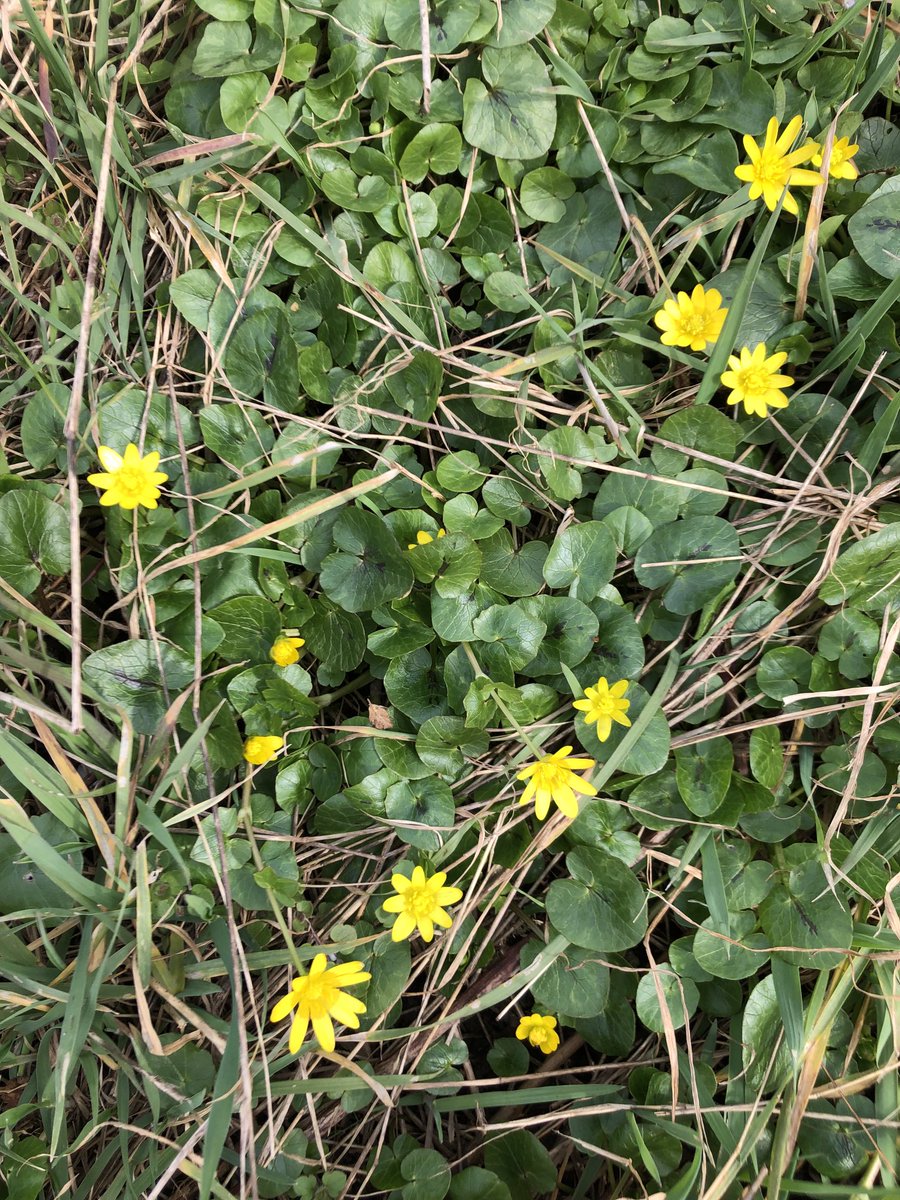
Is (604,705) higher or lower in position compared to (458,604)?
lower

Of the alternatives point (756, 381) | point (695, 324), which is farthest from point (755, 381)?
point (695, 324)

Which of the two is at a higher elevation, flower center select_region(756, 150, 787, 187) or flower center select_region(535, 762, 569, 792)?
flower center select_region(756, 150, 787, 187)

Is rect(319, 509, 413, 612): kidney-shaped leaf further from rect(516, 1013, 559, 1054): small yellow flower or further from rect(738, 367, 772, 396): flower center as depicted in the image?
rect(516, 1013, 559, 1054): small yellow flower

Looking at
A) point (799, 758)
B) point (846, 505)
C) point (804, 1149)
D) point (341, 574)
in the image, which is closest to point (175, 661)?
point (341, 574)

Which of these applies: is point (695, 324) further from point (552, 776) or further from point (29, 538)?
point (29, 538)

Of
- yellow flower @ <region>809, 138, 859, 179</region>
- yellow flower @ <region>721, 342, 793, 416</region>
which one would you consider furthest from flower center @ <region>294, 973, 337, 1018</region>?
yellow flower @ <region>809, 138, 859, 179</region>

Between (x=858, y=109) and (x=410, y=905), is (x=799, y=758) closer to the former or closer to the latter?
(x=410, y=905)
